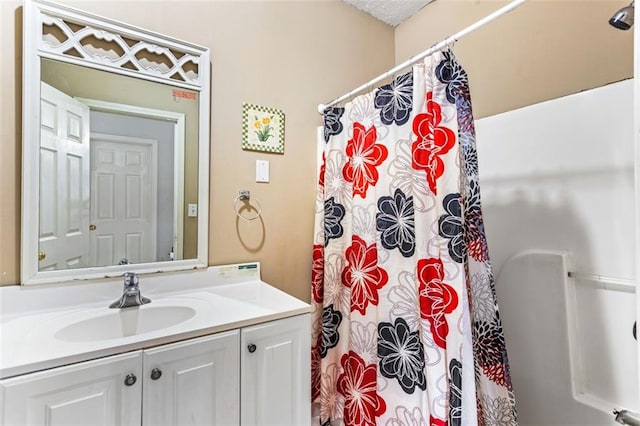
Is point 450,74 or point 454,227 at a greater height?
point 450,74

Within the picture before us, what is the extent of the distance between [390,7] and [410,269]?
175 cm

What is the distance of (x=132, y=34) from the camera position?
128 centimetres

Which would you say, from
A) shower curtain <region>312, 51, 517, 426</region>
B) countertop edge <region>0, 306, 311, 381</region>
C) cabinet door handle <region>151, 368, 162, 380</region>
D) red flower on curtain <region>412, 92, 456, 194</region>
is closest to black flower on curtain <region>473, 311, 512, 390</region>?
shower curtain <region>312, 51, 517, 426</region>

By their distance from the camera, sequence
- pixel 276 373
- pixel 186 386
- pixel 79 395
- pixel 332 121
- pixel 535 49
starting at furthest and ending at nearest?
pixel 332 121
pixel 535 49
pixel 276 373
pixel 186 386
pixel 79 395

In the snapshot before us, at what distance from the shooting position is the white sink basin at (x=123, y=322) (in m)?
1.05

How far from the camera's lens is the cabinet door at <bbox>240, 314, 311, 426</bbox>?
1.05 meters

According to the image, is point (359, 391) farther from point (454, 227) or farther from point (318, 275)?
point (454, 227)

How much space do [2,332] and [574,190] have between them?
1940mm

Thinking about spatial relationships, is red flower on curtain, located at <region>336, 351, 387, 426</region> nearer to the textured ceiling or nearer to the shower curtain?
the shower curtain

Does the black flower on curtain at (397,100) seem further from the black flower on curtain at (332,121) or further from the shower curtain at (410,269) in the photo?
the black flower on curtain at (332,121)

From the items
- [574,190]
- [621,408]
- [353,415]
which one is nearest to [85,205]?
[353,415]

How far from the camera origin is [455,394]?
961 millimetres

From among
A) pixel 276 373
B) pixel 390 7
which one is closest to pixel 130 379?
pixel 276 373

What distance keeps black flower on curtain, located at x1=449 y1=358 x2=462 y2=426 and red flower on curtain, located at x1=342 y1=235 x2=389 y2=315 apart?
370 millimetres
